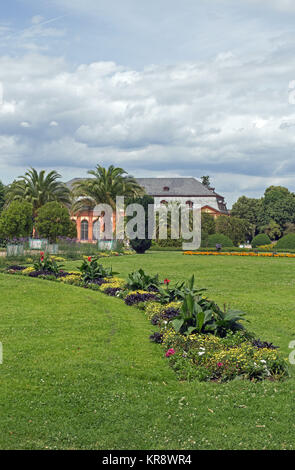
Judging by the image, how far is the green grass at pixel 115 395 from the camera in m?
4.95

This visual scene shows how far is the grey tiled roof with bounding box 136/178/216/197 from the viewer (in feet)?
262

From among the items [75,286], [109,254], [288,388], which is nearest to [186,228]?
[109,254]

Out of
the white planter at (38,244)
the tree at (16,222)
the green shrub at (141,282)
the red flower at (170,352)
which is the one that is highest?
the tree at (16,222)

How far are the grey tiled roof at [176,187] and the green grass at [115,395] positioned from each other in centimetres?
6956

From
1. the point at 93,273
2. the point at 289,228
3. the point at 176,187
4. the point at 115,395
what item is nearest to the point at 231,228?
the point at 289,228

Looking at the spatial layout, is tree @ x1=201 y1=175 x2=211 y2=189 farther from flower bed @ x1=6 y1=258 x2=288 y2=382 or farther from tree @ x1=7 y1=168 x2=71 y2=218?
flower bed @ x1=6 y1=258 x2=288 y2=382

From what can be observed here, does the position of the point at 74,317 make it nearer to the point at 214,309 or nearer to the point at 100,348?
the point at 100,348

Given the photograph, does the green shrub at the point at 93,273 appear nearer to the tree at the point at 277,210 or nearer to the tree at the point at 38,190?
the tree at the point at 38,190

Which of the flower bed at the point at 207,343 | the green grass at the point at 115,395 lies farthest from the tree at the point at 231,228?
the green grass at the point at 115,395

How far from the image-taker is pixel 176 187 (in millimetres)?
81562

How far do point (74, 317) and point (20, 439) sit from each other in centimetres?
591

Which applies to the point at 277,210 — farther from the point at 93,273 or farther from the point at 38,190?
the point at 93,273

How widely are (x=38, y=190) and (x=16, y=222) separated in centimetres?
1605

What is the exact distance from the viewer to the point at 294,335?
32.2 ft
